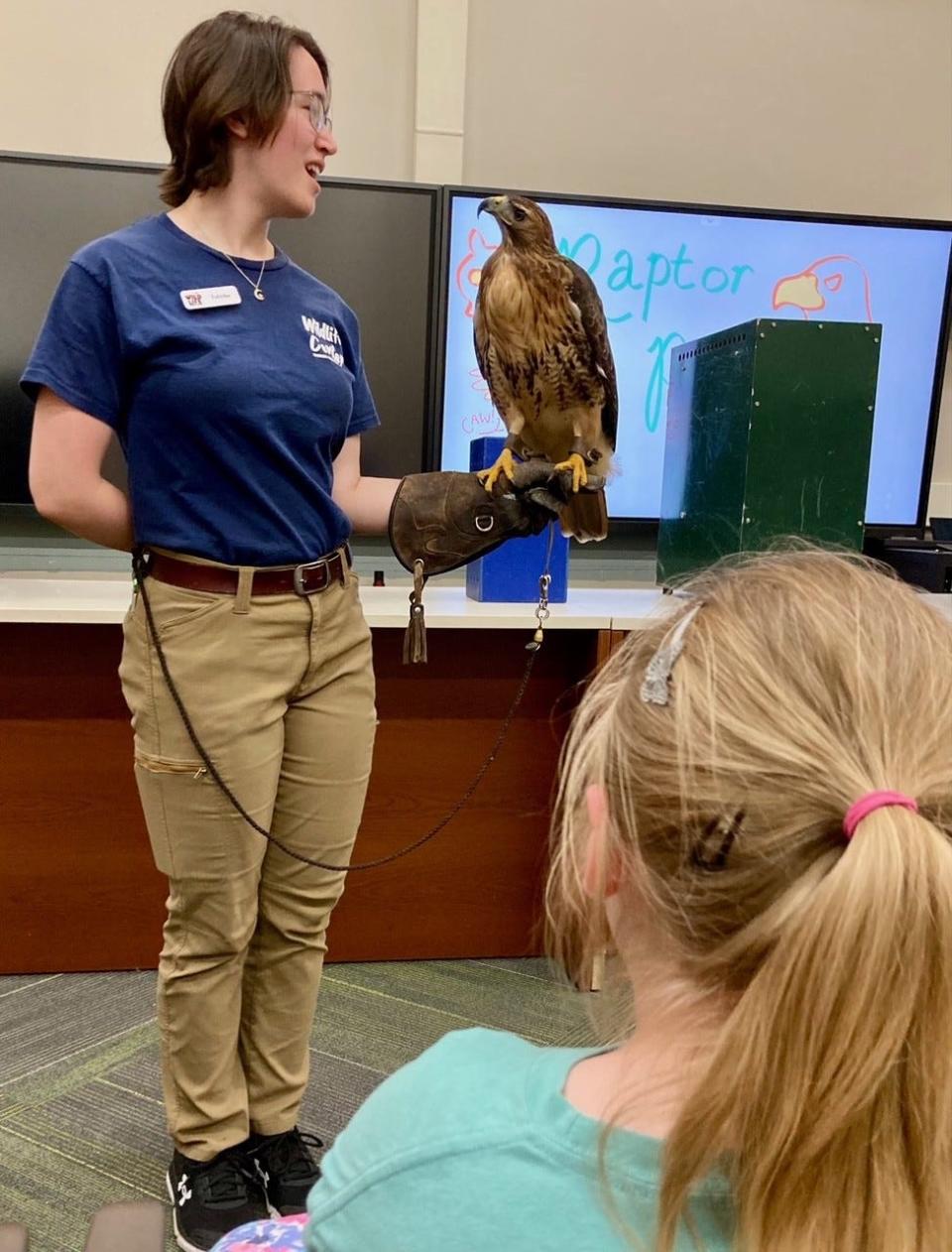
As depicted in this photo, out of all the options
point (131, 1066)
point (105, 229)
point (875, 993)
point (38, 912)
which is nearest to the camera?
point (875, 993)

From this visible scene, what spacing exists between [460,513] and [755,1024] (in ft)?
3.52

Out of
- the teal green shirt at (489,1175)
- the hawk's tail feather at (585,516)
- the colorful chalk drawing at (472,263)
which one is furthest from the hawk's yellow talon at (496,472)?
the teal green shirt at (489,1175)

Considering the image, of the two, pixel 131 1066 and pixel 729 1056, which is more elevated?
pixel 729 1056

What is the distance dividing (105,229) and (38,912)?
155 cm

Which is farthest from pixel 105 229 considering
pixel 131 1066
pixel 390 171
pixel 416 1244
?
pixel 416 1244

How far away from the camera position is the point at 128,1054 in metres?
1.83

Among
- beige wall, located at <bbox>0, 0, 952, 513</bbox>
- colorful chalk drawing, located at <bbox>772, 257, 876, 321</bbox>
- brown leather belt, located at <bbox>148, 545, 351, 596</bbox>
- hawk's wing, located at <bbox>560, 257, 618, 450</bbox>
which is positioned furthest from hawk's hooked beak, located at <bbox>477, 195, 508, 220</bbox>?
colorful chalk drawing, located at <bbox>772, 257, 876, 321</bbox>

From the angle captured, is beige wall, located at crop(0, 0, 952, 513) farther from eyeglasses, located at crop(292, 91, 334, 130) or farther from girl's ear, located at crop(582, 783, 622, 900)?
girl's ear, located at crop(582, 783, 622, 900)

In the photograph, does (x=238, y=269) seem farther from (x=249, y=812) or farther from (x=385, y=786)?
(x=385, y=786)

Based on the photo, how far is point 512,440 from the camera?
1.84m

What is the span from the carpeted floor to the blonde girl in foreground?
1.23 meters

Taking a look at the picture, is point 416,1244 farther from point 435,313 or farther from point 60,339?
point 435,313

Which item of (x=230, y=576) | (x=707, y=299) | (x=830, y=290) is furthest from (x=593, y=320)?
(x=830, y=290)

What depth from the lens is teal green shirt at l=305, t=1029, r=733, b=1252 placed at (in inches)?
17.4
